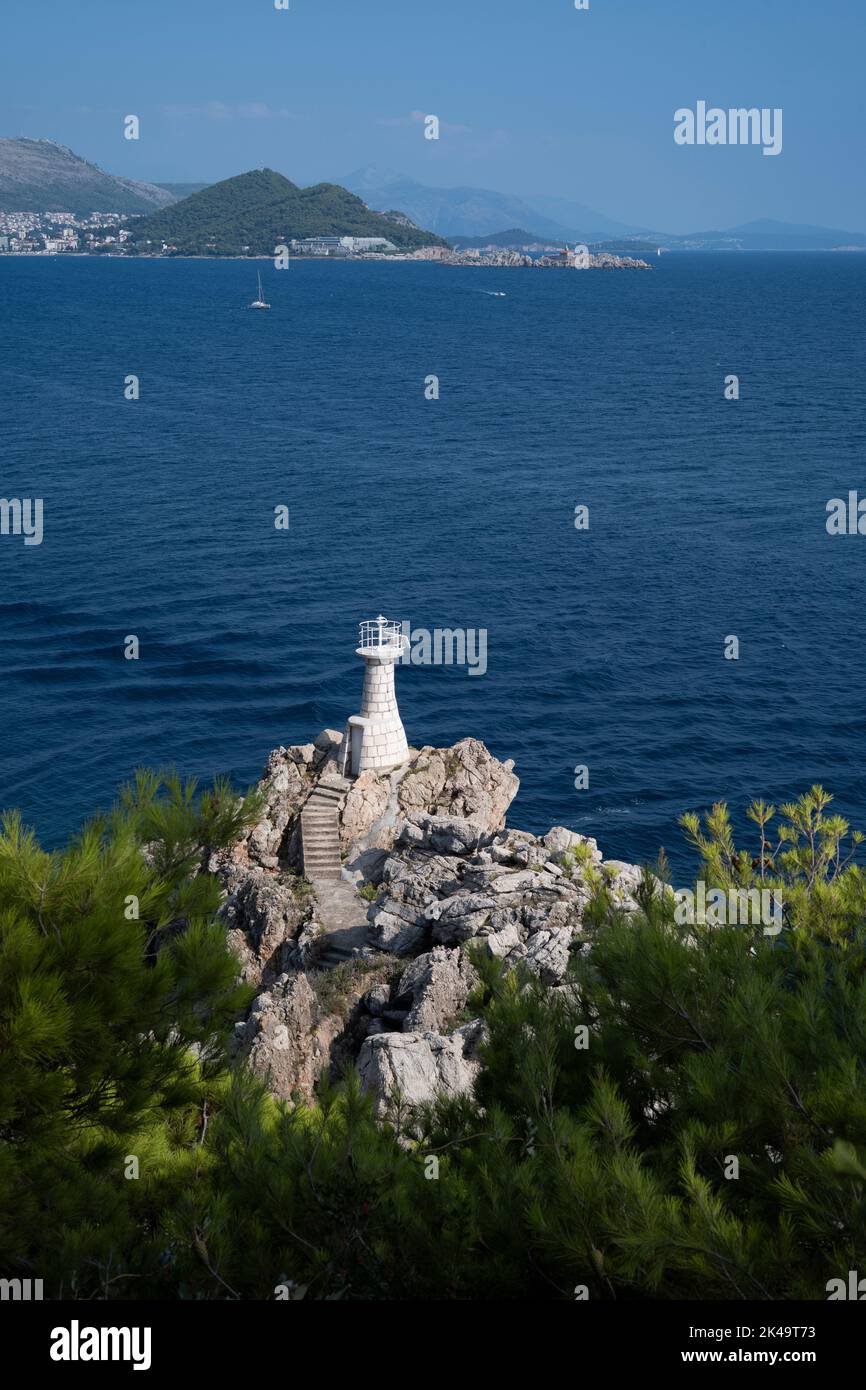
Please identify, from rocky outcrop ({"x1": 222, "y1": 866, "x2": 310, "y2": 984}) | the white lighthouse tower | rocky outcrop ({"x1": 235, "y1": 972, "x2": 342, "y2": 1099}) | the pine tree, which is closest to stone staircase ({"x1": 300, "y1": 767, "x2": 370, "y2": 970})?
rocky outcrop ({"x1": 222, "y1": 866, "x2": 310, "y2": 984})

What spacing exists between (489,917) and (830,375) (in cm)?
13065

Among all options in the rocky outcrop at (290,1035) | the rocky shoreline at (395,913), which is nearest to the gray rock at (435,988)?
the rocky shoreline at (395,913)

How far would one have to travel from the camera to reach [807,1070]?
11773 millimetres

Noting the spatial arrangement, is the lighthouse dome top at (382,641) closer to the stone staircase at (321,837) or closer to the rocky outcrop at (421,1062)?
the stone staircase at (321,837)

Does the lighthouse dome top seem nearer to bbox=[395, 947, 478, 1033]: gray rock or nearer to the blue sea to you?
bbox=[395, 947, 478, 1033]: gray rock

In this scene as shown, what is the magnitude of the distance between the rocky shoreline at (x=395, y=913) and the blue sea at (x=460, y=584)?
12484 millimetres

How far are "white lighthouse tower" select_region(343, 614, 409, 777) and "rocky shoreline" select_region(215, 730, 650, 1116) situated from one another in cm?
44

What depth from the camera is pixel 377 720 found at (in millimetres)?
36250

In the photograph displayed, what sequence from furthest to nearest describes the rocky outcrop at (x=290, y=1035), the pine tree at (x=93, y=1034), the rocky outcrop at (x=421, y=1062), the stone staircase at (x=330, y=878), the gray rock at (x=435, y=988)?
1. the stone staircase at (x=330, y=878)
2. the gray rock at (x=435, y=988)
3. the rocky outcrop at (x=290, y=1035)
4. the rocky outcrop at (x=421, y=1062)
5. the pine tree at (x=93, y=1034)

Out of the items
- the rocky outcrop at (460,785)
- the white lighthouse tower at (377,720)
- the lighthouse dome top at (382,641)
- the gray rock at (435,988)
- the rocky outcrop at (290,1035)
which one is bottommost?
the rocky outcrop at (290,1035)

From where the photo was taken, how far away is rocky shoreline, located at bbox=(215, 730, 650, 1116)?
953 inches

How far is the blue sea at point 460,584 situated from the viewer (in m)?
52.6

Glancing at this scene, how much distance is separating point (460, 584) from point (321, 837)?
128 feet
